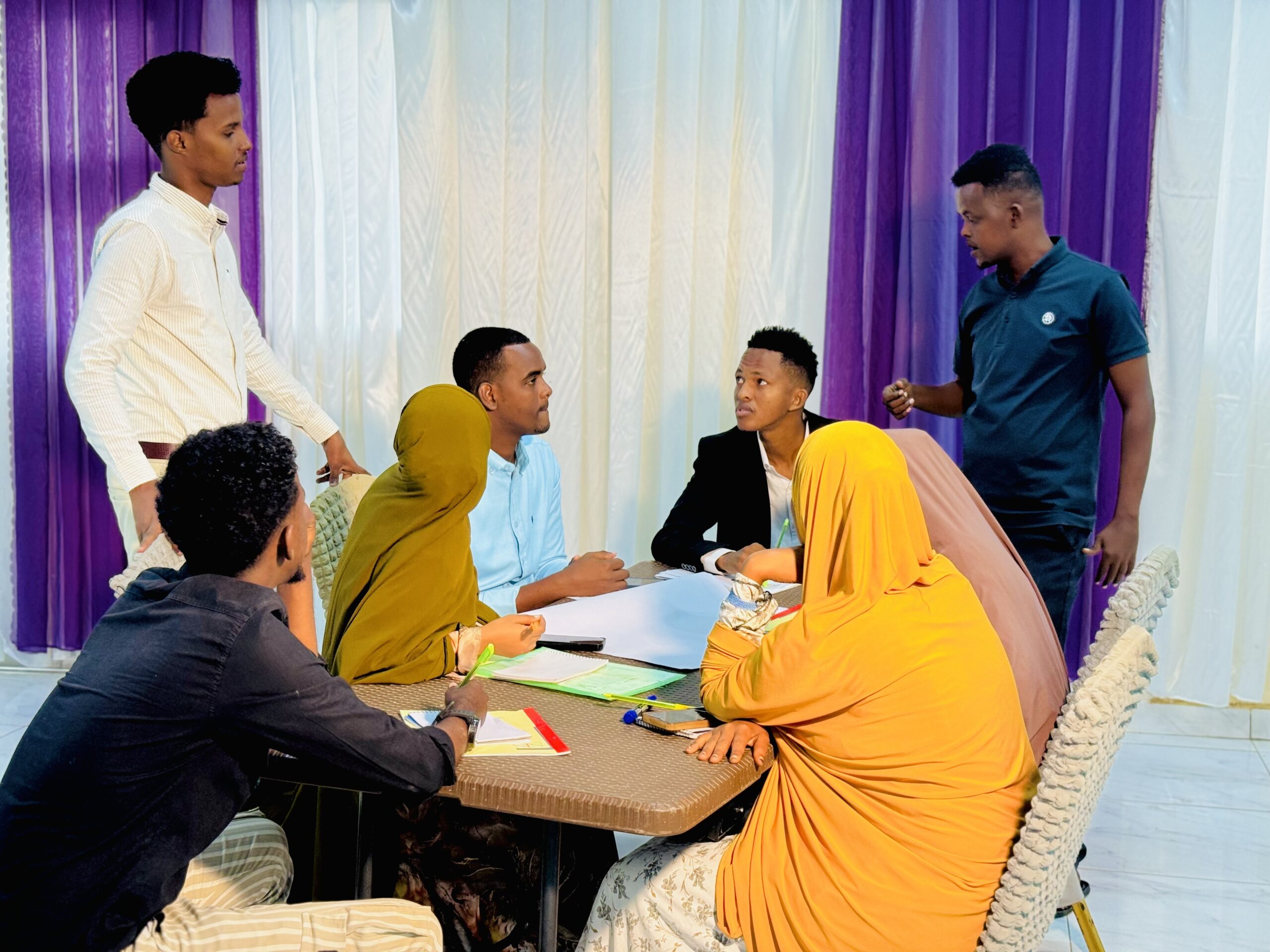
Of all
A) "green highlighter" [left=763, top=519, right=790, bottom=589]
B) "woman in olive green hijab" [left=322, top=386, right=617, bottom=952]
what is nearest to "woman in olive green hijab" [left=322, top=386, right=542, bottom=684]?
"woman in olive green hijab" [left=322, top=386, right=617, bottom=952]

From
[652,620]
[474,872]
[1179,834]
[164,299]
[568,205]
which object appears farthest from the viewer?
[568,205]

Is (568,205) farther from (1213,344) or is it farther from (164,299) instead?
(1213,344)

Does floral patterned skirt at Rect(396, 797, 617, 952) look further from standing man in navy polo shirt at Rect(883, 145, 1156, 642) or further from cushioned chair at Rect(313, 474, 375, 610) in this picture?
standing man in navy polo shirt at Rect(883, 145, 1156, 642)

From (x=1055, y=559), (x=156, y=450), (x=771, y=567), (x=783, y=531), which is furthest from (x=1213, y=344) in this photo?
(x=156, y=450)

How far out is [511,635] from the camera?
76.9 inches

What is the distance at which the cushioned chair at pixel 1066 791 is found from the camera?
4.50 ft

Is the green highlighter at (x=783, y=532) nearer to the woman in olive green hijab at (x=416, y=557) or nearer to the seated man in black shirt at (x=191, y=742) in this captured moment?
the woman in olive green hijab at (x=416, y=557)

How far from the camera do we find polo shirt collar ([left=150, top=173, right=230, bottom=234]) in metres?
2.61

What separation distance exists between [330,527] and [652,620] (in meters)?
0.83

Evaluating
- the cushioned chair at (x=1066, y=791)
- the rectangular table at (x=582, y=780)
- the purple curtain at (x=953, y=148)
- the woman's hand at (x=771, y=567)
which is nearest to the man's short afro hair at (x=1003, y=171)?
the purple curtain at (x=953, y=148)

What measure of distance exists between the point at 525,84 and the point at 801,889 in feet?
9.77

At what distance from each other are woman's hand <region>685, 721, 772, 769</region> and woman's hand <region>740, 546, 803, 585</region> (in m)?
0.26

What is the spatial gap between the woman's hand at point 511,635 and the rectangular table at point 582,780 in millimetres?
181

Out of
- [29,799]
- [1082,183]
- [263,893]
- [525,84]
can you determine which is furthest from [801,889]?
[525,84]
